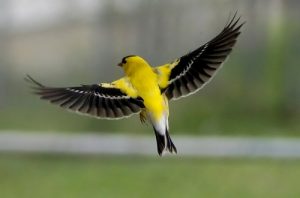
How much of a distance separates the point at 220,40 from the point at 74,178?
3.74 m

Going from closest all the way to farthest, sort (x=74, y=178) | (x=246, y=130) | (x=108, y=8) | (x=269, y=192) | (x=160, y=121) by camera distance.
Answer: (x=160, y=121), (x=108, y=8), (x=269, y=192), (x=74, y=178), (x=246, y=130)

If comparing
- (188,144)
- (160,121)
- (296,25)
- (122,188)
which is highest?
(296,25)

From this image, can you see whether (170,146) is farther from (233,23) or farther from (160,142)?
(233,23)

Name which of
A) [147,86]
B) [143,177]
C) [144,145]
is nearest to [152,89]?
[147,86]

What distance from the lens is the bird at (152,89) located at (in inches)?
21.6

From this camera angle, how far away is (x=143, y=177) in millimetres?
4234

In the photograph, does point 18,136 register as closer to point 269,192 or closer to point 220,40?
point 269,192

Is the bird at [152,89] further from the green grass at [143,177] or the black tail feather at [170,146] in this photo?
the green grass at [143,177]

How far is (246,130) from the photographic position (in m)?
4.59

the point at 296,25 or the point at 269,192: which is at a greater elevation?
the point at 296,25

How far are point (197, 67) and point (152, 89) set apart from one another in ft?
0.17

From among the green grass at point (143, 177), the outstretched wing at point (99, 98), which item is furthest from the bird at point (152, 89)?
the green grass at point (143, 177)

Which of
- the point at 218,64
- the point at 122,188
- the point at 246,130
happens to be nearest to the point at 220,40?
the point at 218,64

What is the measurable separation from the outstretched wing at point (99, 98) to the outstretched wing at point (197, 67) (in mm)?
27
